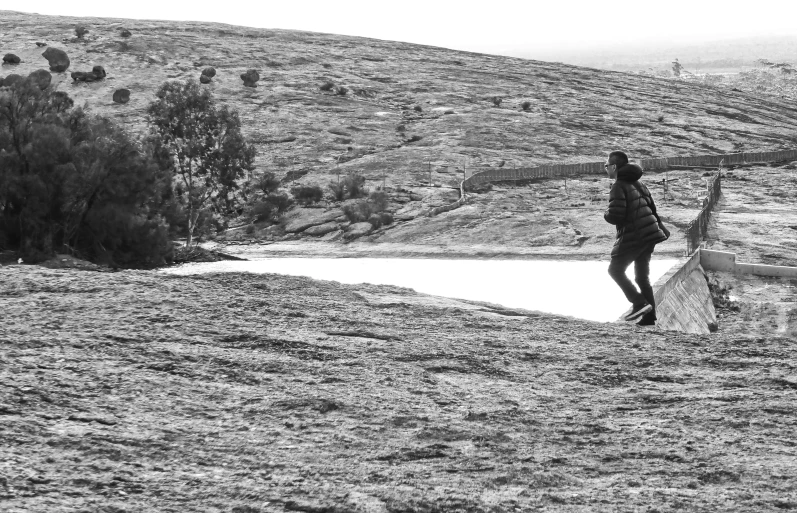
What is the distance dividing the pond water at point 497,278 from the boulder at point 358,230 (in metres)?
9.88

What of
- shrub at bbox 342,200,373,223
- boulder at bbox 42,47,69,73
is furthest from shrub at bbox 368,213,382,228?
boulder at bbox 42,47,69,73

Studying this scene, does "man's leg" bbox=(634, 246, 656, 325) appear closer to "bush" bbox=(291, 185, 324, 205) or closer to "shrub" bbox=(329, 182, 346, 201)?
"shrub" bbox=(329, 182, 346, 201)

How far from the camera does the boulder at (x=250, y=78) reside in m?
47.7

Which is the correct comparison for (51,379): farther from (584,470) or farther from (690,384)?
(690,384)

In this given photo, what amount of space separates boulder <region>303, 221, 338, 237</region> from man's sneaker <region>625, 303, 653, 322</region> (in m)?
19.6

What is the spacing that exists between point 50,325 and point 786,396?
13.3 ft

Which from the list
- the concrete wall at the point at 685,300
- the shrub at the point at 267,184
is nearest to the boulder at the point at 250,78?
the shrub at the point at 267,184

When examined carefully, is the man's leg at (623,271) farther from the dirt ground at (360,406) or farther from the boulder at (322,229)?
the boulder at (322,229)

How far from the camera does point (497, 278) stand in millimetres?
13961

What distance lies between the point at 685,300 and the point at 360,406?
9381 mm

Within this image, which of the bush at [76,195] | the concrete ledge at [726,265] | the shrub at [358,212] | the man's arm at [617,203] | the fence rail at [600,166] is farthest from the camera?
the fence rail at [600,166]

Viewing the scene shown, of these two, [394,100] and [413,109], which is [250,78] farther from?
[413,109]

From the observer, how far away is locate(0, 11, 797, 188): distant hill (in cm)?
3941

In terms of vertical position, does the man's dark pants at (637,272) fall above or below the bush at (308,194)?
above
